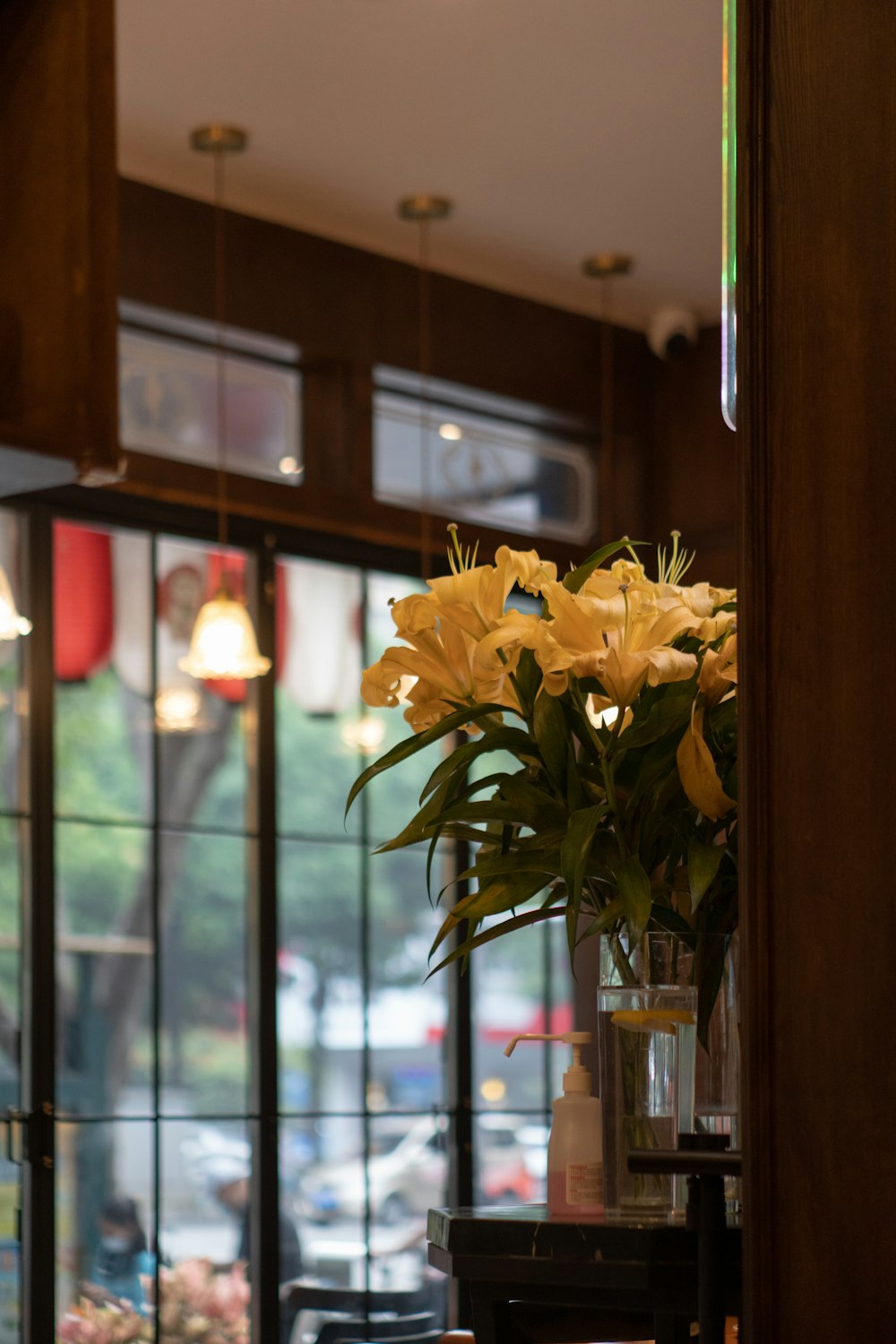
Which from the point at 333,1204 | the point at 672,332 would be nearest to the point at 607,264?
the point at 672,332

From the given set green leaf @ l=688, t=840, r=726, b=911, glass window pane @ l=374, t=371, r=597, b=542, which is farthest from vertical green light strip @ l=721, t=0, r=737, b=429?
glass window pane @ l=374, t=371, r=597, b=542

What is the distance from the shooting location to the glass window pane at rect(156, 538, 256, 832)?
485 cm

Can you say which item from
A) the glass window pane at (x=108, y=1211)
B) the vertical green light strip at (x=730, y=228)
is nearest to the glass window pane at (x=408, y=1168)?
the glass window pane at (x=108, y=1211)

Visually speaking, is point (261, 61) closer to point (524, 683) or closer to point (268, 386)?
point (268, 386)

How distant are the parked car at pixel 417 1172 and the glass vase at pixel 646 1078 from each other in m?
3.67

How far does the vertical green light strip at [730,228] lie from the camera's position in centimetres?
125

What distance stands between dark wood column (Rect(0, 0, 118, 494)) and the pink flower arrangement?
11.9 feet

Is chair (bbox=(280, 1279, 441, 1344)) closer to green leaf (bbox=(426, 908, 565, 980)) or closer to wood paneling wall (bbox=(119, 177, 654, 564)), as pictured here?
wood paneling wall (bbox=(119, 177, 654, 564))

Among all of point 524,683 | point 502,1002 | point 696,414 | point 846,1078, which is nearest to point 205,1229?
point 502,1002

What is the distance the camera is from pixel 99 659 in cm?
490

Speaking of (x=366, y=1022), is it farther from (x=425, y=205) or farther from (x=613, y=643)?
(x=613, y=643)

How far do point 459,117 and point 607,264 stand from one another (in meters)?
0.99

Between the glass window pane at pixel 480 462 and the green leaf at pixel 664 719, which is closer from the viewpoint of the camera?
the green leaf at pixel 664 719

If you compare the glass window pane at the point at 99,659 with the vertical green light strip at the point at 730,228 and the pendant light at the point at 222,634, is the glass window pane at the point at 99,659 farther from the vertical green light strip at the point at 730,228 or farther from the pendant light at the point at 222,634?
the vertical green light strip at the point at 730,228
